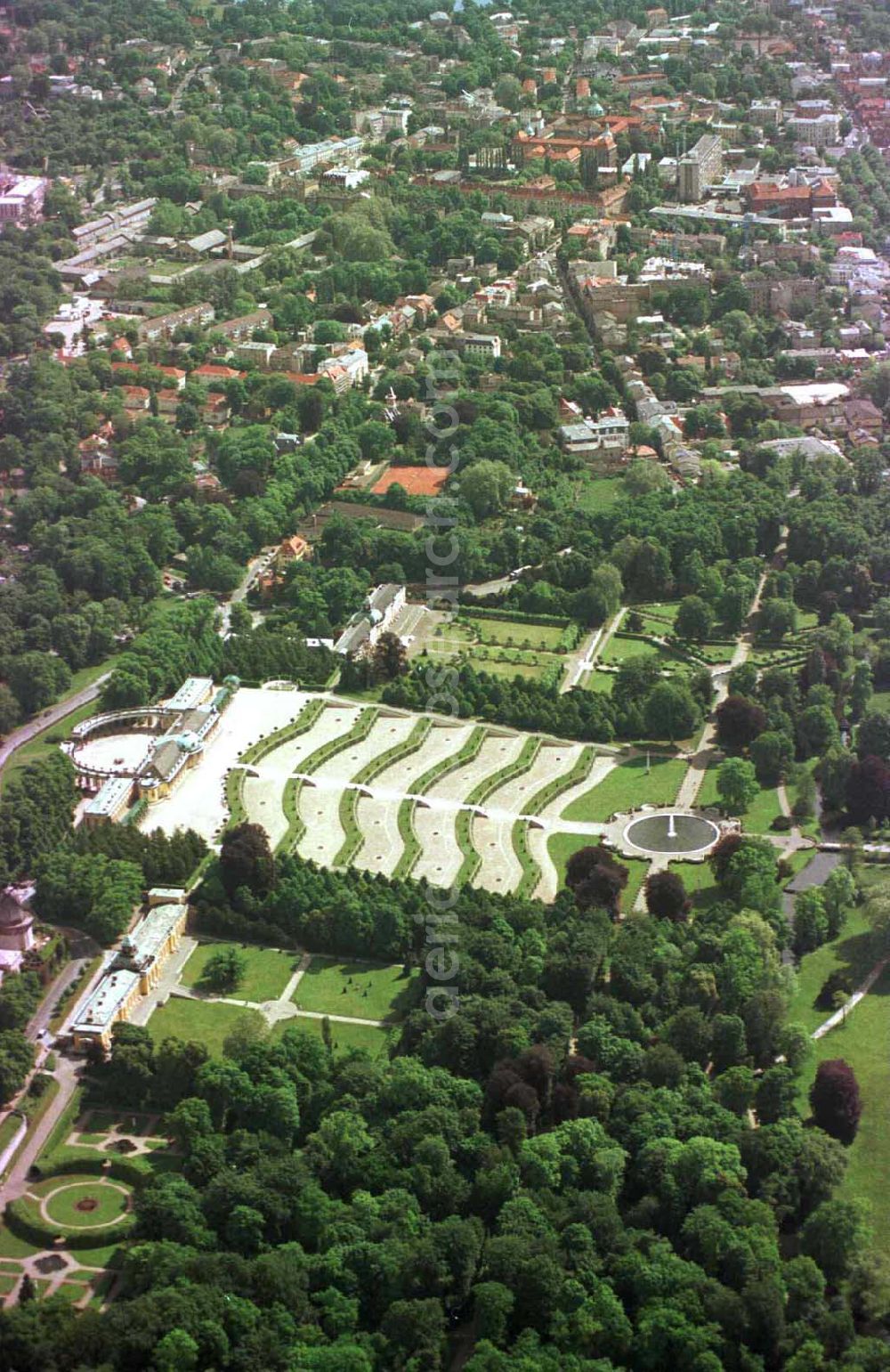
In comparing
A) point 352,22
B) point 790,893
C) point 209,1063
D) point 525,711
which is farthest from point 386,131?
point 209,1063

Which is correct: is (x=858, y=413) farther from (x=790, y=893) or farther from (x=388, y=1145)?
(x=388, y=1145)

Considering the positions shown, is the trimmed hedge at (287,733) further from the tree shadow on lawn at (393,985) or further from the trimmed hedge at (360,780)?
the tree shadow on lawn at (393,985)

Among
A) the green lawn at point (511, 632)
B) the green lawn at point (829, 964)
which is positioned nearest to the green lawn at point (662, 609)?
the green lawn at point (511, 632)

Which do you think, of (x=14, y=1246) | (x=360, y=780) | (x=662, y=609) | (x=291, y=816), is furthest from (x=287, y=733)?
(x=14, y=1246)

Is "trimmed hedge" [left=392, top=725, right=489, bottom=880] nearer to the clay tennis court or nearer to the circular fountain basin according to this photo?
the circular fountain basin

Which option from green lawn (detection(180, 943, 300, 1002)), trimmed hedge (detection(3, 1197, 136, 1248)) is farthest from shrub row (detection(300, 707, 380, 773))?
trimmed hedge (detection(3, 1197, 136, 1248))
